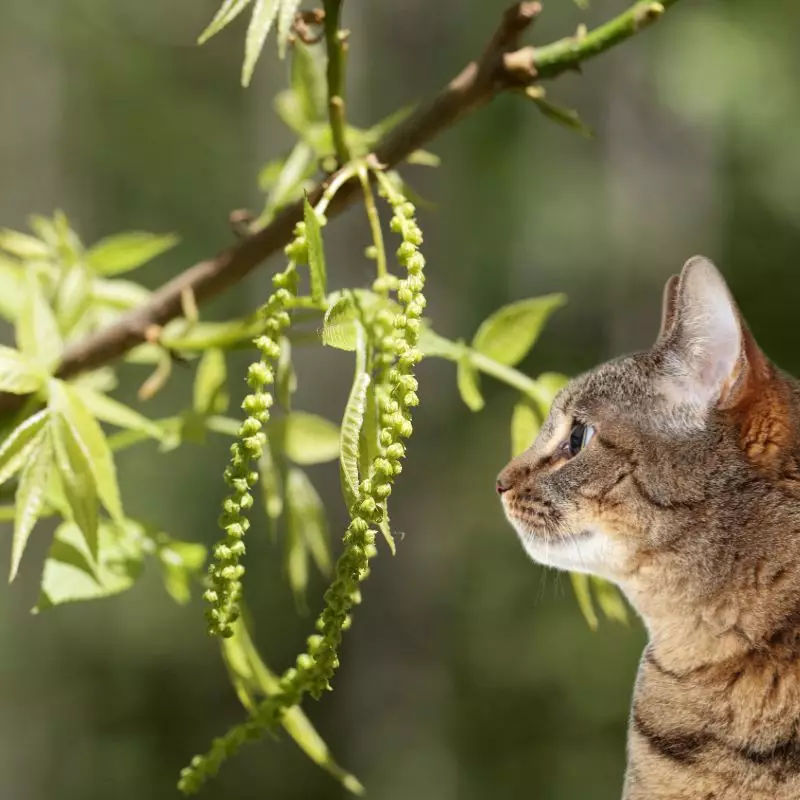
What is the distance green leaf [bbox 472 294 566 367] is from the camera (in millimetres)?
626

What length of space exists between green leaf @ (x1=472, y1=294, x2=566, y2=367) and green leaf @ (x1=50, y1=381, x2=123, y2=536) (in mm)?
212

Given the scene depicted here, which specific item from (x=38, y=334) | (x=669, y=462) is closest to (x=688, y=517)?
(x=669, y=462)

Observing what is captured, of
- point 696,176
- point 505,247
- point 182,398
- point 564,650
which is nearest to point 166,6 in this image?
point 182,398

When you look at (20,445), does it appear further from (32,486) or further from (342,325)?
(342,325)

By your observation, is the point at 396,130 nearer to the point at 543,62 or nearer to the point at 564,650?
the point at 543,62

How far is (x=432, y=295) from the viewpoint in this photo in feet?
11.4

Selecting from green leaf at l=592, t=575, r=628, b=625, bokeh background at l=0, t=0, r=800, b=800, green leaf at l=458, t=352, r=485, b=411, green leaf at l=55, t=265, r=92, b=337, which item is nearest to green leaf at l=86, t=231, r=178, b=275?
green leaf at l=55, t=265, r=92, b=337

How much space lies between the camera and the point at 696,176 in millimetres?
3381

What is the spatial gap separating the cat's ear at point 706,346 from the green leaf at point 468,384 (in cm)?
10

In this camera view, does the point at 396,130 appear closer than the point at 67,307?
Yes

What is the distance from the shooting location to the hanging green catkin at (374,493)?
398 mm

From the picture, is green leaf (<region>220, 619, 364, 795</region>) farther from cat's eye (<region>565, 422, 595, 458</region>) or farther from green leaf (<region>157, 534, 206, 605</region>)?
cat's eye (<region>565, 422, 595, 458</region>)

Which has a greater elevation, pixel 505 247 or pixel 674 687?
pixel 505 247

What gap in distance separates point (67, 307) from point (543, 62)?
33 centimetres
